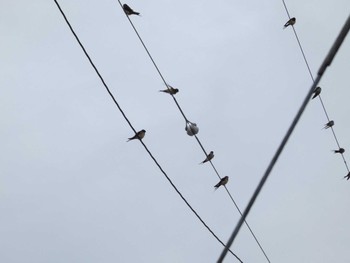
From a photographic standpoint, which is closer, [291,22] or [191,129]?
[191,129]

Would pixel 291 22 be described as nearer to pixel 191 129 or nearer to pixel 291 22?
pixel 291 22

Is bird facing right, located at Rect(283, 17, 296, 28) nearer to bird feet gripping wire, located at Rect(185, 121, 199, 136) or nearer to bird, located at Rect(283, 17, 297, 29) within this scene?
bird, located at Rect(283, 17, 297, 29)

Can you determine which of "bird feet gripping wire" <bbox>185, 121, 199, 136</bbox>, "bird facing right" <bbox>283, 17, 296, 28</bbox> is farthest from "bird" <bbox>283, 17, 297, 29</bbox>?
"bird feet gripping wire" <bbox>185, 121, 199, 136</bbox>

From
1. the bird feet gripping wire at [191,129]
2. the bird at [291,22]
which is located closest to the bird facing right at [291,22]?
the bird at [291,22]

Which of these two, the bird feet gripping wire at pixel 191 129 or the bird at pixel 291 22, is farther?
the bird at pixel 291 22

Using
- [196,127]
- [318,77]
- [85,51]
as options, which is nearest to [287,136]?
[318,77]

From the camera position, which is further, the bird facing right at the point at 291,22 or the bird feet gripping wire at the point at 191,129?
the bird facing right at the point at 291,22

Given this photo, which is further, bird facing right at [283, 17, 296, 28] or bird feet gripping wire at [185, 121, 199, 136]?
bird facing right at [283, 17, 296, 28]

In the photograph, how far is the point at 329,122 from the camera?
1225 cm

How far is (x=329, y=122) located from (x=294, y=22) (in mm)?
2853

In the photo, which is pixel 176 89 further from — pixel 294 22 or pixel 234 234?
pixel 234 234

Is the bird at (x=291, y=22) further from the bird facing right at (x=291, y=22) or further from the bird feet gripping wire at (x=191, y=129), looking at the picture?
the bird feet gripping wire at (x=191, y=129)

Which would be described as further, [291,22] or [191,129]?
[291,22]

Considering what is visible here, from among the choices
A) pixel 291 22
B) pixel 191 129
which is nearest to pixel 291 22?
pixel 291 22
